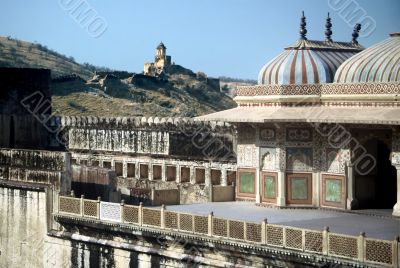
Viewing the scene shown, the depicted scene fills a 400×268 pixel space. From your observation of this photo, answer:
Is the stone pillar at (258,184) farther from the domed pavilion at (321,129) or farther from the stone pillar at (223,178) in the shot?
the stone pillar at (223,178)

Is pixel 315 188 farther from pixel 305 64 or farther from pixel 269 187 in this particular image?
pixel 305 64

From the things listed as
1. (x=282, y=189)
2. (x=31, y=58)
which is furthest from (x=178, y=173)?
(x=31, y=58)

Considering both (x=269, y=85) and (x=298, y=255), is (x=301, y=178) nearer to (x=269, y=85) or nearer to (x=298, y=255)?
Answer: (x=269, y=85)

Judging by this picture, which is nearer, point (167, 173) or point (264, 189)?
point (264, 189)

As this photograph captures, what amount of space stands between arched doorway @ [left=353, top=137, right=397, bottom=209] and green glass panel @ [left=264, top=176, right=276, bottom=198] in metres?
2.32

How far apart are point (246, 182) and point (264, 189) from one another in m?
0.89

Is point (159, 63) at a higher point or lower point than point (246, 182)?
higher

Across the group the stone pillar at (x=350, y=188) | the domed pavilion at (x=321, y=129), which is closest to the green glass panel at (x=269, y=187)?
the domed pavilion at (x=321, y=129)

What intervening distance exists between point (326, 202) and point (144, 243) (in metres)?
4.90

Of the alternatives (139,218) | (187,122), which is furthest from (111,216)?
Result: (187,122)

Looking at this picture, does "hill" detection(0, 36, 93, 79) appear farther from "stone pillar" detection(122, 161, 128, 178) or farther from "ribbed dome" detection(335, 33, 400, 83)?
"ribbed dome" detection(335, 33, 400, 83)

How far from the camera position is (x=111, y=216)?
20.6m

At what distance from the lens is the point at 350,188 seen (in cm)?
2070

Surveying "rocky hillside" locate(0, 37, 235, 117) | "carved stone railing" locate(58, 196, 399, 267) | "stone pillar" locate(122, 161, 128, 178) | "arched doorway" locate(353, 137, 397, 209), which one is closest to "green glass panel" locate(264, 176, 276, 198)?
"arched doorway" locate(353, 137, 397, 209)
